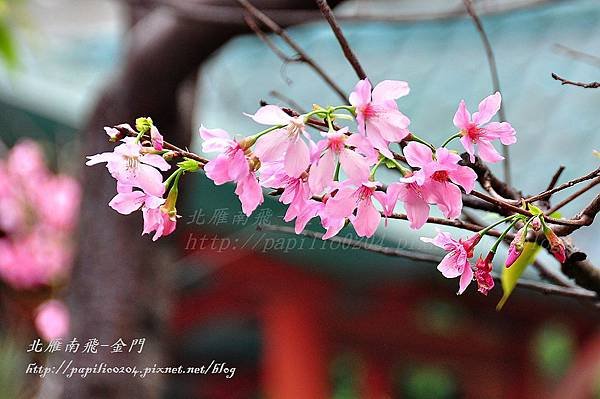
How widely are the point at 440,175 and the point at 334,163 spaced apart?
0.05 meters

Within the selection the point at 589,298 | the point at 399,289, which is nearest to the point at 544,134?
the point at 399,289

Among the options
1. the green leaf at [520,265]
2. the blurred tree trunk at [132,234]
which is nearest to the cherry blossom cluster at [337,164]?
the green leaf at [520,265]

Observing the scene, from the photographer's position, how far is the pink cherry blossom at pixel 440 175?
14.4 inches

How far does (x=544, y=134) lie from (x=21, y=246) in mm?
1374

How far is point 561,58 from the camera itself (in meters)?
2.31

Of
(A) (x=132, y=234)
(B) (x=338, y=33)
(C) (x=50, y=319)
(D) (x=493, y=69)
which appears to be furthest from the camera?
(C) (x=50, y=319)

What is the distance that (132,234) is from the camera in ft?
5.04

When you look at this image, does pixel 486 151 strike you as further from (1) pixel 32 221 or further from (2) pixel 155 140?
(1) pixel 32 221

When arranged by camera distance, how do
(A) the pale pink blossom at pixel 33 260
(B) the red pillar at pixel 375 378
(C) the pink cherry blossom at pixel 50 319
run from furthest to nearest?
(B) the red pillar at pixel 375 378 < (A) the pale pink blossom at pixel 33 260 < (C) the pink cherry blossom at pixel 50 319

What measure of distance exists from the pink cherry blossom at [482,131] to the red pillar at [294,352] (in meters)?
1.92

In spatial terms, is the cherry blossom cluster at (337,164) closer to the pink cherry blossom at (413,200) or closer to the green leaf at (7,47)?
the pink cherry blossom at (413,200)

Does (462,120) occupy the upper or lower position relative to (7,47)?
upper

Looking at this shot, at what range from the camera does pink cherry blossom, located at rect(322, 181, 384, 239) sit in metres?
0.37

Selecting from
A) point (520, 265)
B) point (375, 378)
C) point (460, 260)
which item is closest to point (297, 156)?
point (460, 260)
